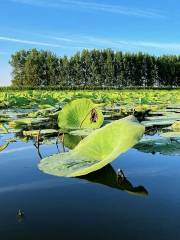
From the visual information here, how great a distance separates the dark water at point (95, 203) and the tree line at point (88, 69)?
4930cm

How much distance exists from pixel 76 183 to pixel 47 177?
0.14m

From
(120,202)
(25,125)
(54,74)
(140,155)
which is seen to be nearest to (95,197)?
(120,202)

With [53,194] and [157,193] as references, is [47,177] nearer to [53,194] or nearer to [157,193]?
[53,194]

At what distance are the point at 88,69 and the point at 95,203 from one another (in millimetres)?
50776

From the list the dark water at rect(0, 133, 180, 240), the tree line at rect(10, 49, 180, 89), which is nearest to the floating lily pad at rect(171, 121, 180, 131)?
the dark water at rect(0, 133, 180, 240)

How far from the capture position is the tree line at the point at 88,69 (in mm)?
50812

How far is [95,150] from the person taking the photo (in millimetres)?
1365

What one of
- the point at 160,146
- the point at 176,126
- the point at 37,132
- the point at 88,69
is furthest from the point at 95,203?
the point at 88,69

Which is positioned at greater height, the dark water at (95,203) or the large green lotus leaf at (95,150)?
the large green lotus leaf at (95,150)

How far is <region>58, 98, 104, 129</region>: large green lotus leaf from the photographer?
2316mm

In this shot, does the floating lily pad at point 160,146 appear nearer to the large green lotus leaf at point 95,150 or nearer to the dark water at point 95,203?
the dark water at point 95,203

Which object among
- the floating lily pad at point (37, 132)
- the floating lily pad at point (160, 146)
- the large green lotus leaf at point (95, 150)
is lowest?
the floating lily pad at point (37, 132)

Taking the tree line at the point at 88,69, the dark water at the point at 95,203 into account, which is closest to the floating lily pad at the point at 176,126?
the dark water at the point at 95,203

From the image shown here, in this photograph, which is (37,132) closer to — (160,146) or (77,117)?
(77,117)
